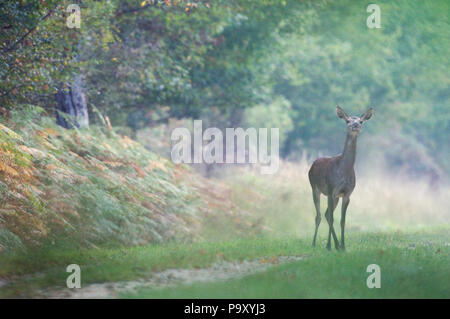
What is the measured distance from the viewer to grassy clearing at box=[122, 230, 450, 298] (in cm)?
945

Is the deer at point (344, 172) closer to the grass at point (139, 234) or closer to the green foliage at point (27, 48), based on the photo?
the grass at point (139, 234)

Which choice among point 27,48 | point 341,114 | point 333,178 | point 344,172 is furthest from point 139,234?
point 341,114

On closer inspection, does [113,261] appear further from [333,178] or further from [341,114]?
[341,114]

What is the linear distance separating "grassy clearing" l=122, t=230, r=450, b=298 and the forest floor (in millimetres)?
13

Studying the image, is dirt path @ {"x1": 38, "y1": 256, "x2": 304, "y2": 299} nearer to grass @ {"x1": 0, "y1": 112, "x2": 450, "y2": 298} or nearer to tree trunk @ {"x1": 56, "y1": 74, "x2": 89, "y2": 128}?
grass @ {"x1": 0, "y1": 112, "x2": 450, "y2": 298}

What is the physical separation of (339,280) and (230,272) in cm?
175

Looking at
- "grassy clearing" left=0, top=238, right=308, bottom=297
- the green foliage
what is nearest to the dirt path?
"grassy clearing" left=0, top=238, right=308, bottom=297

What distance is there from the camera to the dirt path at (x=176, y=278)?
9.42 m

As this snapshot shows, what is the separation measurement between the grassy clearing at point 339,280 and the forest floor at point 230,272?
0.5 inches

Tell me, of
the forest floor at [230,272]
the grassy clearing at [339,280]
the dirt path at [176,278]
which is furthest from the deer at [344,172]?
the dirt path at [176,278]

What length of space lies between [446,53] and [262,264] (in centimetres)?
1556

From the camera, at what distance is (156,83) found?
2202cm

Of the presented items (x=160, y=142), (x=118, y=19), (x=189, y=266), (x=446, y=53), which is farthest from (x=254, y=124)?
(x=189, y=266)

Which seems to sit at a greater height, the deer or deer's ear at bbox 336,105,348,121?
deer's ear at bbox 336,105,348,121
